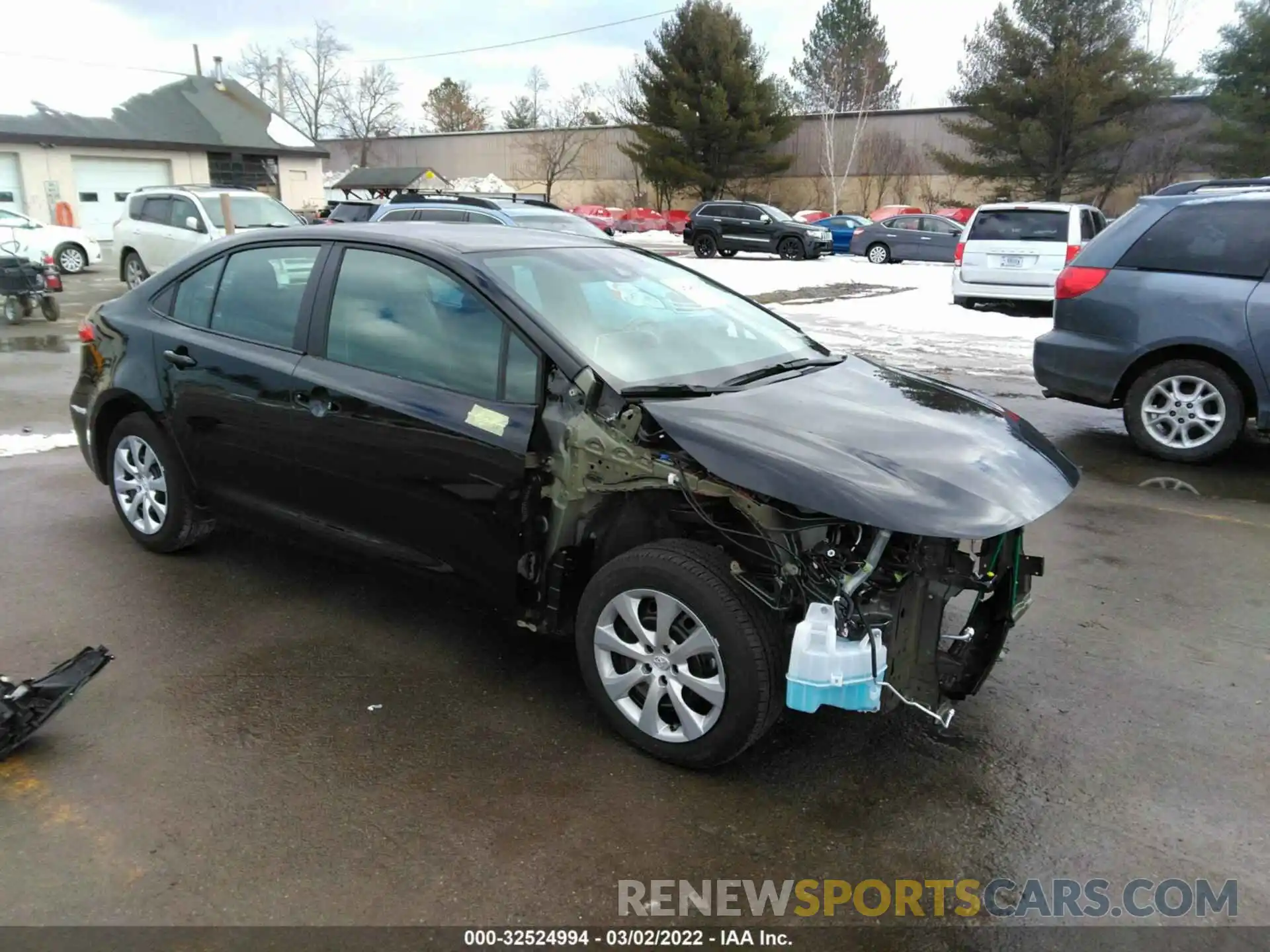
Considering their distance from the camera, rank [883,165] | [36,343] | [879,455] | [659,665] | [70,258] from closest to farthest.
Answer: [879,455], [659,665], [36,343], [70,258], [883,165]

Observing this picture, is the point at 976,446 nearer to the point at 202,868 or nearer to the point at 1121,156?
the point at 202,868

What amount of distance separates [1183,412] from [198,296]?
6299 mm

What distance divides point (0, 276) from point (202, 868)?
524 inches

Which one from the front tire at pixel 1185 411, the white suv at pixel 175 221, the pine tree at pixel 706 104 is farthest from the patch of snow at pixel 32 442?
the pine tree at pixel 706 104

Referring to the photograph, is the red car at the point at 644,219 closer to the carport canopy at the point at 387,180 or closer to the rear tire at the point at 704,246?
the carport canopy at the point at 387,180

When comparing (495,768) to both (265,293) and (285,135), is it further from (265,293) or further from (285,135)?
(285,135)

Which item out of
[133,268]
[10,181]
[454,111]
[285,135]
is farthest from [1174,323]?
[454,111]

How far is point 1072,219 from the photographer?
14.0m

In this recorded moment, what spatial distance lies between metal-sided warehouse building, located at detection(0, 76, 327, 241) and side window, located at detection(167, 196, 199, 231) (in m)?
14.9

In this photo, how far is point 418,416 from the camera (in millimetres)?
3545

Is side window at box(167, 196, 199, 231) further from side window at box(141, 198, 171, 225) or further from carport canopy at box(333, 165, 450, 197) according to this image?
carport canopy at box(333, 165, 450, 197)

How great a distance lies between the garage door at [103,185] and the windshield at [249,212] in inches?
688

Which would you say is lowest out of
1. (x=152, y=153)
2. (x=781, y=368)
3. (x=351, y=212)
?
(x=781, y=368)

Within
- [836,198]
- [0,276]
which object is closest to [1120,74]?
[836,198]
